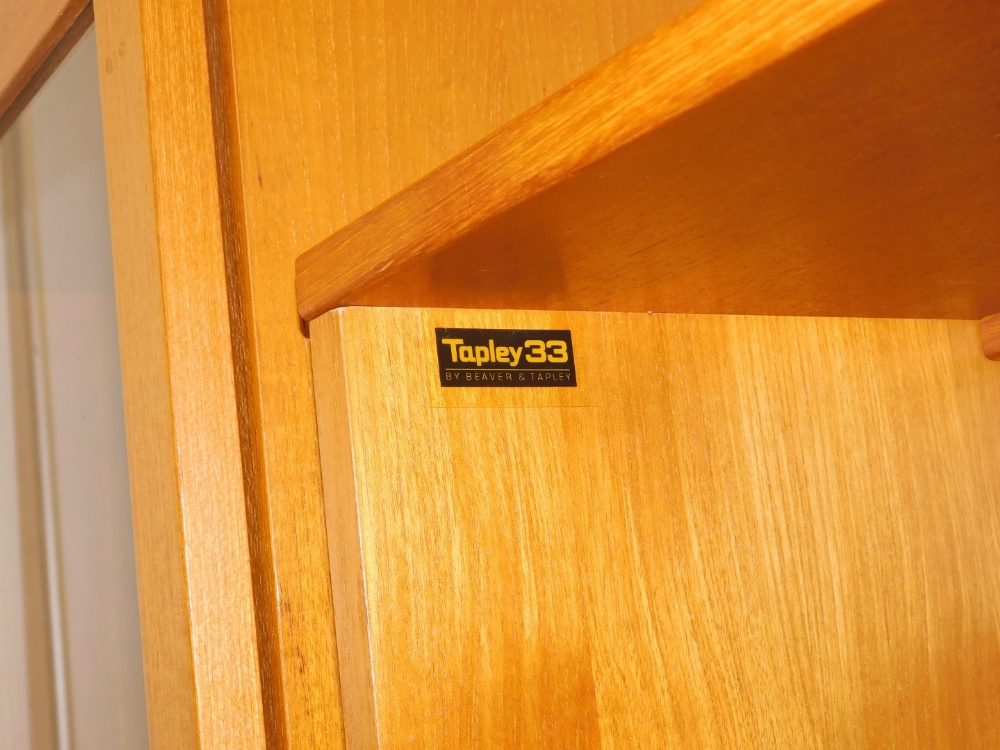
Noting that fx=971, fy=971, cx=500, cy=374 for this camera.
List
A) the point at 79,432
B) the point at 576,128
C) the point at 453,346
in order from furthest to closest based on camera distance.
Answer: the point at 79,432 < the point at 453,346 < the point at 576,128

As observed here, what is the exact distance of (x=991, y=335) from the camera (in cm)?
64

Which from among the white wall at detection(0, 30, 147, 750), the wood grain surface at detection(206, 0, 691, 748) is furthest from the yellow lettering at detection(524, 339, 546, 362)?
the white wall at detection(0, 30, 147, 750)

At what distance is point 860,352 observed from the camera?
603 mm

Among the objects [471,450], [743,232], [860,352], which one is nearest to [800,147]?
[743,232]

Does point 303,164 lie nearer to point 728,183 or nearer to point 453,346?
point 453,346

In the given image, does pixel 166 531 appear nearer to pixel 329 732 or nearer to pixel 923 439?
pixel 329 732

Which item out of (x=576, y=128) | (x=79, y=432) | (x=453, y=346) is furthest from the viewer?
(x=79, y=432)

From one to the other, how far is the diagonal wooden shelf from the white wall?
0.63 ft

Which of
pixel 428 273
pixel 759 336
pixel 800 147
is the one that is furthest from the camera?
pixel 759 336

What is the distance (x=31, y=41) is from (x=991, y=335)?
656 mm

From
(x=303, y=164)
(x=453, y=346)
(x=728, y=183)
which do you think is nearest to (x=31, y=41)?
(x=303, y=164)

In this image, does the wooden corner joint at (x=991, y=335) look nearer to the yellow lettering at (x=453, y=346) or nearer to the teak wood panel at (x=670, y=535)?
the teak wood panel at (x=670, y=535)

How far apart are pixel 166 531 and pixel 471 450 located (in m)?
0.16

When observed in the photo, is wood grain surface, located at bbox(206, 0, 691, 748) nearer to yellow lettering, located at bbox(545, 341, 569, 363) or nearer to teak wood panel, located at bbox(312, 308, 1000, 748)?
teak wood panel, located at bbox(312, 308, 1000, 748)
